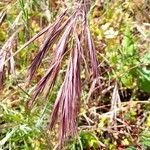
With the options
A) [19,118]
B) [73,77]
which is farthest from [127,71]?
[73,77]

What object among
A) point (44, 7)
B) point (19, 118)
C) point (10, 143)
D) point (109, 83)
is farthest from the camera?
point (44, 7)

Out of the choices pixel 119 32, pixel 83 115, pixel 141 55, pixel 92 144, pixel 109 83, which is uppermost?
pixel 119 32

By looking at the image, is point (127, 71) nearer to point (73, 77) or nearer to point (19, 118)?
point (19, 118)

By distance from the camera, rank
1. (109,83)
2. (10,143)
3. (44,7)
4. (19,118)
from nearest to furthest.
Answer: (19,118) → (10,143) → (109,83) → (44,7)

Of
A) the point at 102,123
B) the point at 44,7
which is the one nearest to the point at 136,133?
the point at 102,123

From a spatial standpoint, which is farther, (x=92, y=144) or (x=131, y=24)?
(x=131, y=24)

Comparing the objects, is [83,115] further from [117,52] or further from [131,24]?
[131,24]

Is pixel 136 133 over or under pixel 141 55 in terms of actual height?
under

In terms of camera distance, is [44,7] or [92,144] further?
[44,7]

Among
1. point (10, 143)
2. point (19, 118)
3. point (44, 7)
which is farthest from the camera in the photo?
point (44, 7)
